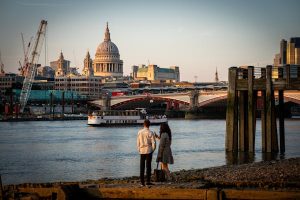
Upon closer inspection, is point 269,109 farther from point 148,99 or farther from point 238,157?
point 148,99

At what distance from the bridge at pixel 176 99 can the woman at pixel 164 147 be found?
78068mm

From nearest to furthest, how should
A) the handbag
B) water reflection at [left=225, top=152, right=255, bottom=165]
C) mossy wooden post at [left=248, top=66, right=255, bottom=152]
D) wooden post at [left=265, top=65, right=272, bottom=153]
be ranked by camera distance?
the handbag, water reflection at [left=225, top=152, right=255, bottom=165], wooden post at [left=265, top=65, right=272, bottom=153], mossy wooden post at [left=248, top=66, right=255, bottom=152]

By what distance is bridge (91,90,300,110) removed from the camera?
11000 cm

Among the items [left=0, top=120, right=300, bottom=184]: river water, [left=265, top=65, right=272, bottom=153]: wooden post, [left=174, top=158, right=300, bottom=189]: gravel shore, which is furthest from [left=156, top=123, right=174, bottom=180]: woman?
[left=265, top=65, right=272, bottom=153]: wooden post

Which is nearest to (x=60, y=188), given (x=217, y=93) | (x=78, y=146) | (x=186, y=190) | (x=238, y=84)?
(x=186, y=190)

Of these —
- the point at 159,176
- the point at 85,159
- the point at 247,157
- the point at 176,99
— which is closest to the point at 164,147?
the point at 159,176

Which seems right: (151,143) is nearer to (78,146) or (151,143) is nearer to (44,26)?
(78,146)

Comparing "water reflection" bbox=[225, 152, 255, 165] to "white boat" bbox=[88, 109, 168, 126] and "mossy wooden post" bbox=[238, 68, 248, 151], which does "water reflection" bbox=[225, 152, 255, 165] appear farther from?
"white boat" bbox=[88, 109, 168, 126]

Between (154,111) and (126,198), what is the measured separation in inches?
5227

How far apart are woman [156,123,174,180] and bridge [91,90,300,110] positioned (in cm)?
7807

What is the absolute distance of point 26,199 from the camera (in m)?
13.3

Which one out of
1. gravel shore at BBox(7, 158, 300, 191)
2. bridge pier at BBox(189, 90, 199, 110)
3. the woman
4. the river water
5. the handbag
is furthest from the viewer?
bridge pier at BBox(189, 90, 199, 110)

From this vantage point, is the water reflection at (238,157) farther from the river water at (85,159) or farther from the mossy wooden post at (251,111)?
the mossy wooden post at (251,111)

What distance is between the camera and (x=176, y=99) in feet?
427
